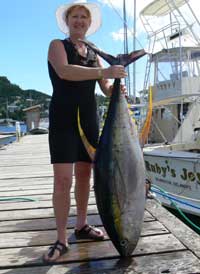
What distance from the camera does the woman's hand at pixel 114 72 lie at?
241 cm

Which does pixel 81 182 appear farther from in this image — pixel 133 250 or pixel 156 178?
pixel 156 178

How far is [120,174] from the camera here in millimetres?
2420

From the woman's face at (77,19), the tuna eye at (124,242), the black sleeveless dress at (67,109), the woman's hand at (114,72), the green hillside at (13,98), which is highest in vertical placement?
the green hillside at (13,98)

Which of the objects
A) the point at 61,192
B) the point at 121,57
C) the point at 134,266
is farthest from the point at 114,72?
the point at 134,266

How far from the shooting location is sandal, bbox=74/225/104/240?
2.96 m

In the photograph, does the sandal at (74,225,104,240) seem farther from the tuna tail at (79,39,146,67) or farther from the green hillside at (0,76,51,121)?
the green hillside at (0,76,51,121)

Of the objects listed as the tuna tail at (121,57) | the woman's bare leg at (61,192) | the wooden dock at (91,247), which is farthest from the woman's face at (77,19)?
the wooden dock at (91,247)

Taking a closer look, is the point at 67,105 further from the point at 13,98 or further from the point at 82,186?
the point at 13,98

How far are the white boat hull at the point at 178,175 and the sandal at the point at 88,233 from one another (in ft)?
12.3

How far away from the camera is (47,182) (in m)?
5.75

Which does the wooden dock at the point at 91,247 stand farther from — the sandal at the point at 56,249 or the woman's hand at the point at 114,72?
the woman's hand at the point at 114,72

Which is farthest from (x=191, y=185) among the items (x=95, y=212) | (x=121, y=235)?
(x=121, y=235)

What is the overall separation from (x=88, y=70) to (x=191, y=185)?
5326 millimetres

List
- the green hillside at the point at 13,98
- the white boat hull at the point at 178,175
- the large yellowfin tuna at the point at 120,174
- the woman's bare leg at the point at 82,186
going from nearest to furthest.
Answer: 1. the large yellowfin tuna at the point at 120,174
2. the woman's bare leg at the point at 82,186
3. the white boat hull at the point at 178,175
4. the green hillside at the point at 13,98
